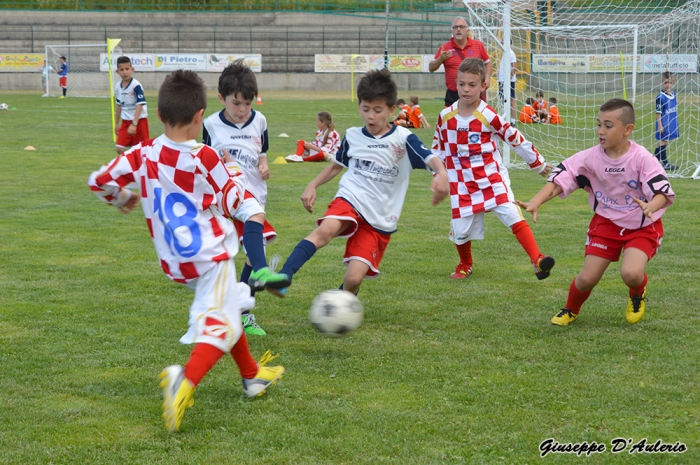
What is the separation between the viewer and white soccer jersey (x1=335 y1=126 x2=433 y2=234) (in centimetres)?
523

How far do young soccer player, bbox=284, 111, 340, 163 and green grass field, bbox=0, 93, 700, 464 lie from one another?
22.2 ft

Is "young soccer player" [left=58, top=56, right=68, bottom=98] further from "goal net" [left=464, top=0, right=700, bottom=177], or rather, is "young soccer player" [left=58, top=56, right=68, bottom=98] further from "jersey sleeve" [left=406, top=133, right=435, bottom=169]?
"jersey sleeve" [left=406, top=133, right=435, bottom=169]

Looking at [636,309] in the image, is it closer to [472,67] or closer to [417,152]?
[417,152]

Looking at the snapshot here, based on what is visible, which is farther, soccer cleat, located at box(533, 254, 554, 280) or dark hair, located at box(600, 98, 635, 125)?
soccer cleat, located at box(533, 254, 554, 280)

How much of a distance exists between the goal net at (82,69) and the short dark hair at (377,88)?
3513cm

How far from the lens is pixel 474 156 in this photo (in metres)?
6.50

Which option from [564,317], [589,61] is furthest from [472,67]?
[589,61]

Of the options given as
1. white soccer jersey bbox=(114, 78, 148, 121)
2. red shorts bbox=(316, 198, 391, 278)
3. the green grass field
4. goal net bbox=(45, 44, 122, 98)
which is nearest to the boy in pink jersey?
the green grass field

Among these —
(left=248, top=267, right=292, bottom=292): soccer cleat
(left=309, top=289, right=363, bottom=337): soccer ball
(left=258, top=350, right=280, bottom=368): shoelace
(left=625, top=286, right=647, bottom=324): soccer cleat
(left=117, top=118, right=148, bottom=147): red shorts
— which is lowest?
(left=258, top=350, right=280, bottom=368): shoelace

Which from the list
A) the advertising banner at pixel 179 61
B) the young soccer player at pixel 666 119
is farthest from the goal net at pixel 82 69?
the young soccer player at pixel 666 119

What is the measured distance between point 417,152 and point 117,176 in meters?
2.09

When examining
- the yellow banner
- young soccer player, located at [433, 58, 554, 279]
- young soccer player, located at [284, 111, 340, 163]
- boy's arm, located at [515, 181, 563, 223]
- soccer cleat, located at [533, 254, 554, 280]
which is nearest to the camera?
boy's arm, located at [515, 181, 563, 223]

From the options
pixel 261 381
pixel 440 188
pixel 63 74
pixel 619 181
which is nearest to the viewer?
pixel 261 381

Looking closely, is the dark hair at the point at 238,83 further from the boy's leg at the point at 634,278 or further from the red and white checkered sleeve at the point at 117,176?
the boy's leg at the point at 634,278
